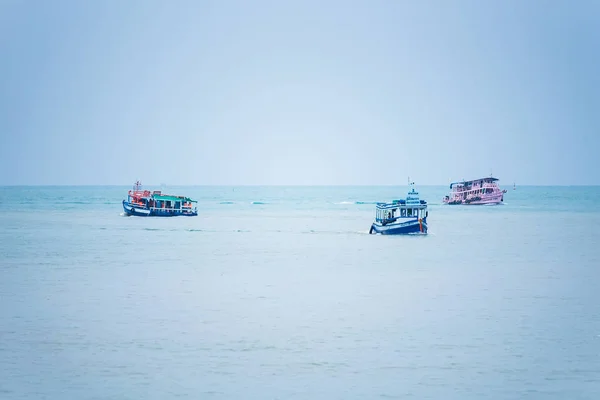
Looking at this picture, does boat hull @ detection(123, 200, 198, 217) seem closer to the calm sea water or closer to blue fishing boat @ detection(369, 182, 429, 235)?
blue fishing boat @ detection(369, 182, 429, 235)

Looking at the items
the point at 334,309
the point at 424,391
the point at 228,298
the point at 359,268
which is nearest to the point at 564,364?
the point at 424,391

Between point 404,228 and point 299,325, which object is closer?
point 299,325

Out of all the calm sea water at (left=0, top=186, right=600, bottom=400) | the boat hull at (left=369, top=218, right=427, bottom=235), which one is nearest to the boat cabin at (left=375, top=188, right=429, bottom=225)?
the boat hull at (left=369, top=218, right=427, bottom=235)

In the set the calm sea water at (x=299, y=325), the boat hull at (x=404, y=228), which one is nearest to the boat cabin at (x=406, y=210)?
the boat hull at (x=404, y=228)

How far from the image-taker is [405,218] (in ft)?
207

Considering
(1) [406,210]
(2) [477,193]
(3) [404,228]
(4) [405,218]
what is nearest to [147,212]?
(1) [406,210]

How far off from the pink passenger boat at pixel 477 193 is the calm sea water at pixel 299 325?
92185 mm

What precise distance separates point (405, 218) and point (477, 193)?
261ft

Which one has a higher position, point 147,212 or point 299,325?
point 147,212

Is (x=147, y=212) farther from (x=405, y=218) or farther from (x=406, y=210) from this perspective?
(x=405, y=218)

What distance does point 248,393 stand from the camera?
16.3 meters

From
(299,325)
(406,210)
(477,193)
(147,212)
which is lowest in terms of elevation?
(299,325)

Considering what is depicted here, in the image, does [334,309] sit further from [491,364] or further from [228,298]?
[491,364]

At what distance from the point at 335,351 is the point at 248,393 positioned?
13.1 feet
